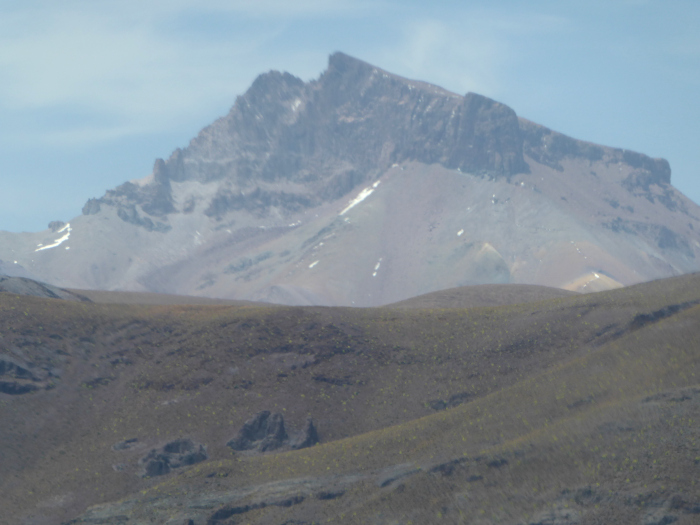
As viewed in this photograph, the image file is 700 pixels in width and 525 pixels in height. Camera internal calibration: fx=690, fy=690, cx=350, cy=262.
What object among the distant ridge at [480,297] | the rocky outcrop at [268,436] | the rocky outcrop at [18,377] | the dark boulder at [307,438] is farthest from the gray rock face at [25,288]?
the distant ridge at [480,297]

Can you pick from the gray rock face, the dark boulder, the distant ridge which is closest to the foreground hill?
the dark boulder

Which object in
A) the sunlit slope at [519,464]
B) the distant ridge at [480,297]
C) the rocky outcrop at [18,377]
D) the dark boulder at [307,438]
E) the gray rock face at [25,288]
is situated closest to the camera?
the sunlit slope at [519,464]

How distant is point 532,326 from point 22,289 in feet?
184

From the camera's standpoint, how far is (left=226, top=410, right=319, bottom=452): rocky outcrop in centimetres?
5172

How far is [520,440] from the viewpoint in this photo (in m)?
39.4

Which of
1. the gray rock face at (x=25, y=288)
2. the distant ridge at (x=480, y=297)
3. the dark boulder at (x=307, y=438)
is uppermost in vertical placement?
the gray rock face at (x=25, y=288)

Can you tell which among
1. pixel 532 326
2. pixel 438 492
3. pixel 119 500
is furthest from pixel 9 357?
pixel 532 326

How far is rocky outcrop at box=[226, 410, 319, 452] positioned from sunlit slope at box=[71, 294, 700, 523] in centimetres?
317

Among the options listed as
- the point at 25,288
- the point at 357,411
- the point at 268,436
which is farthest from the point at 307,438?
the point at 25,288

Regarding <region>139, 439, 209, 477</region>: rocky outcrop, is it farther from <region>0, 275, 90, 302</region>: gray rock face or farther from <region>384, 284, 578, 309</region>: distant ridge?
<region>384, 284, 578, 309</region>: distant ridge

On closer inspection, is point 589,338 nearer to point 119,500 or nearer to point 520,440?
point 520,440

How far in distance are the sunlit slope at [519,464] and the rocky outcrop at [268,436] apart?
10.4 ft

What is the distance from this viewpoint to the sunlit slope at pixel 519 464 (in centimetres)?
3203

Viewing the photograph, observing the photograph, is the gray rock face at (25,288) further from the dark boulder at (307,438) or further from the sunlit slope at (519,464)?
the sunlit slope at (519,464)
